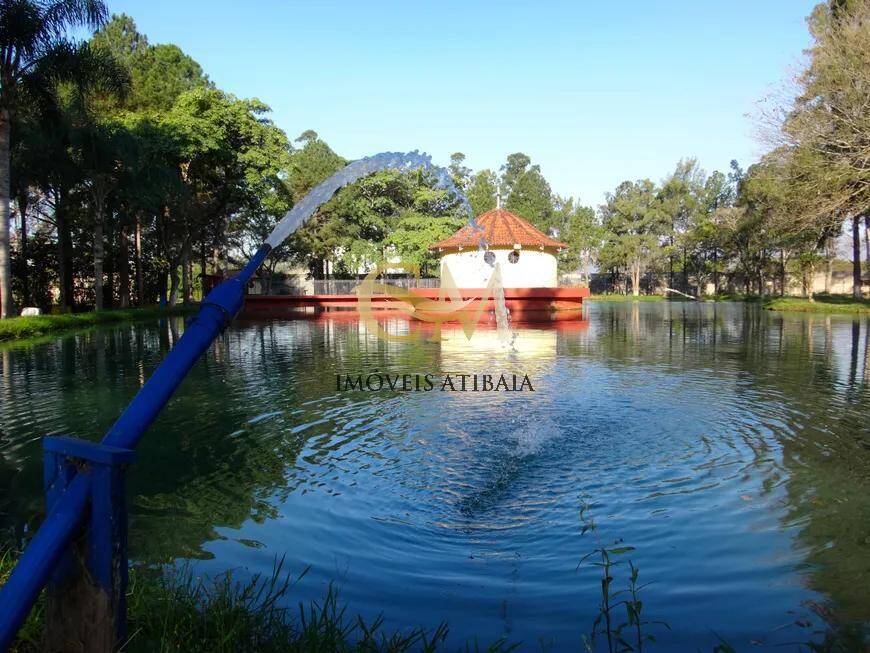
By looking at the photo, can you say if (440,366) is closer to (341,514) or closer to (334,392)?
(334,392)

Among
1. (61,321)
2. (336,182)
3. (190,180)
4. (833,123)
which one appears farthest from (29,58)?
(833,123)

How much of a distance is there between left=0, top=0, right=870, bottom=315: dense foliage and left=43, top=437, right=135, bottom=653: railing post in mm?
24794

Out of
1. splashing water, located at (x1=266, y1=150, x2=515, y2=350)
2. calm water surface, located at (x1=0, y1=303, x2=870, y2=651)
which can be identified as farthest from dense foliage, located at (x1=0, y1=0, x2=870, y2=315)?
splashing water, located at (x1=266, y1=150, x2=515, y2=350)

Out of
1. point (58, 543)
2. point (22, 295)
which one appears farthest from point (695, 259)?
point (58, 543)

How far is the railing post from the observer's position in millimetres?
2904

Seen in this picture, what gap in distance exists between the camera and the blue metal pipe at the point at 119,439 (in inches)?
105

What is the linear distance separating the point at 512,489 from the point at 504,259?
34778 millimetres

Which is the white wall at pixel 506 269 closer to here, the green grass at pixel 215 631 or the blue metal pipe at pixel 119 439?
the green grass at pixel 215 631

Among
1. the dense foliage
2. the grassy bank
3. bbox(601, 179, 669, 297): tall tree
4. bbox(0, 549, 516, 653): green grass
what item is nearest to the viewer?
bbox(0, 549, 516, 653): green grass

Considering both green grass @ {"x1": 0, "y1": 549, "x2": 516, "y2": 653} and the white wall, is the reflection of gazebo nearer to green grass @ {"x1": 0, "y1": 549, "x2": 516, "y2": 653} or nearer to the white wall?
the white wall

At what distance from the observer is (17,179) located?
103 ft

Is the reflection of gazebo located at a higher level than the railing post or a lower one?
higher

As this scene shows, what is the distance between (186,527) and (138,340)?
1920 cm

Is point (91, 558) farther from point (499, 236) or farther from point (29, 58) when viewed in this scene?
point (499, 236)
